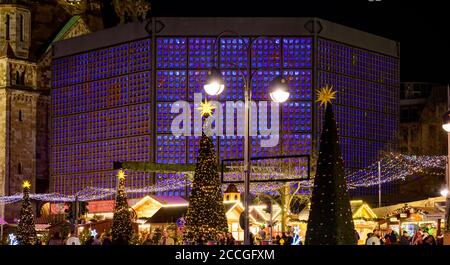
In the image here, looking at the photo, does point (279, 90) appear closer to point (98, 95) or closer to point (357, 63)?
point (357, 63)

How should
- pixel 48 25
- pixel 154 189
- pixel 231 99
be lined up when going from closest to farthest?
pixel 154 189, pixel 231 99, pixel 48 25

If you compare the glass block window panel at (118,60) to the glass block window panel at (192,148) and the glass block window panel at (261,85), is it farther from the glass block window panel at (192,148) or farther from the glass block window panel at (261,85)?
the glass block window panel at (261,85)

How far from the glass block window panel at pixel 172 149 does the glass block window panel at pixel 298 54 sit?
9.06 metres

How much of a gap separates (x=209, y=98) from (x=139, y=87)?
507 centimetres

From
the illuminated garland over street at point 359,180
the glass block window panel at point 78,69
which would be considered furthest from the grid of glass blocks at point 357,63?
the glass block window panel at point 78,69

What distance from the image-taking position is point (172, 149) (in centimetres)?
8219

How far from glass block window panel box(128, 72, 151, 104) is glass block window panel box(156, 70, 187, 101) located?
886 mm

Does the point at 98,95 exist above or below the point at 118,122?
above

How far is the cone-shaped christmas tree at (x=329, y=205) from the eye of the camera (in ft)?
101

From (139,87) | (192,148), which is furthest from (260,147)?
(139,87)

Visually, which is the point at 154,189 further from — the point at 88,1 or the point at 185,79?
the point at 88,1
